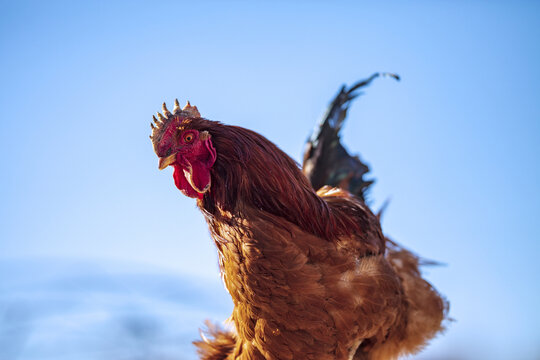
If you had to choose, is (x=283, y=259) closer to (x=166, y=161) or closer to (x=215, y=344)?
(x=166, y=161)

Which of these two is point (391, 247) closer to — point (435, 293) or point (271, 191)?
point (435, 293)

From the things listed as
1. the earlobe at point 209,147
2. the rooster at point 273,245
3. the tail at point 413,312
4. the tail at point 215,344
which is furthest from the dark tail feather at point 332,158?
the earlobe at point 209,147

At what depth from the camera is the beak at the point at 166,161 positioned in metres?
2.57

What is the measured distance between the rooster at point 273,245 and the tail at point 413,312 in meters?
0.47

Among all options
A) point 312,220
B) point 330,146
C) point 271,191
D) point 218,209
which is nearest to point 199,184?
point 218,209

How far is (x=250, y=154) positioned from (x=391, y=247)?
1818 millimetres

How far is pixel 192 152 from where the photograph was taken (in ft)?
8.56

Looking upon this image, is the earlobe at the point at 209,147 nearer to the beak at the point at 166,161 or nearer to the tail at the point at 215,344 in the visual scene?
the beak at the point at 166,161

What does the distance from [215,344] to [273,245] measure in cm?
141

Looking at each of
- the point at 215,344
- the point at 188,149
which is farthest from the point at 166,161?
the point at 215,344

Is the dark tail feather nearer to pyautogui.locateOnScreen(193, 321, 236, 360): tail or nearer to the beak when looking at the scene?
pyautogui.locateOnScreen(193, 321, 236, 360): tail

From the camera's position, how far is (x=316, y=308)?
104 inches

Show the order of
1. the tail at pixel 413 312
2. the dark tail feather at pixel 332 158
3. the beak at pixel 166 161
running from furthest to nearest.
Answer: the dark tail feather at pixel 332 158, the tail at pixel 413 312, the beak at pixel 166 161

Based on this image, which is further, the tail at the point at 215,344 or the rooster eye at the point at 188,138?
the tail at the point at 215,344
